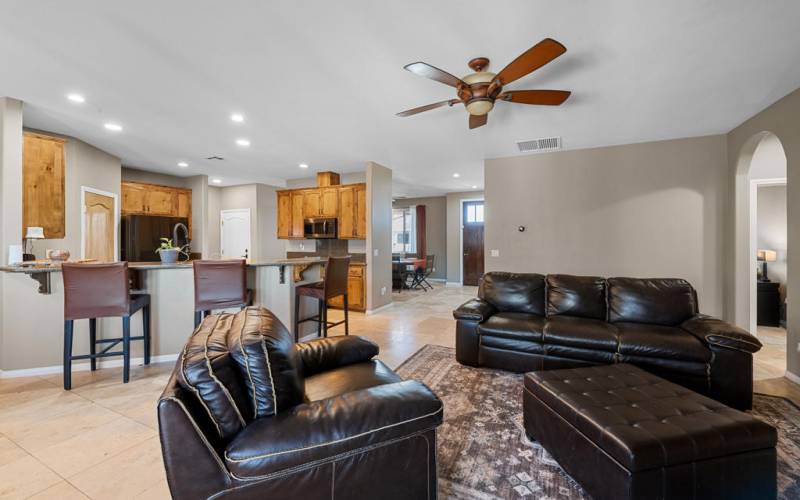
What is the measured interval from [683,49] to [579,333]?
2.22 m

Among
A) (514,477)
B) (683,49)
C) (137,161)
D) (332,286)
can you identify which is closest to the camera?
(514,477)

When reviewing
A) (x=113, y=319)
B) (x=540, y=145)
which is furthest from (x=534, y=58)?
(x=113, y=319)

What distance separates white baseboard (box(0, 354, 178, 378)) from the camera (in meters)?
3.00

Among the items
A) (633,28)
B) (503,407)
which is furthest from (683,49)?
(503,407)

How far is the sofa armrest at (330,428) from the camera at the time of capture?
1085mm

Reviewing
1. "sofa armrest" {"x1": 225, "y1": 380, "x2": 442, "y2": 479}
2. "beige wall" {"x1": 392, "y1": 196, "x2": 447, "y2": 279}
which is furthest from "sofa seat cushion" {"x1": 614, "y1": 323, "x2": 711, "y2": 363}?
"beige wall" {"x1": 392, "y1": 196, "x2": 447, "y2": 279}

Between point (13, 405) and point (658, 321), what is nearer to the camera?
point (13, 405)

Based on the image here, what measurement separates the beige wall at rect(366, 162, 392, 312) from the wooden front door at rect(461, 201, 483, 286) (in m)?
3.44

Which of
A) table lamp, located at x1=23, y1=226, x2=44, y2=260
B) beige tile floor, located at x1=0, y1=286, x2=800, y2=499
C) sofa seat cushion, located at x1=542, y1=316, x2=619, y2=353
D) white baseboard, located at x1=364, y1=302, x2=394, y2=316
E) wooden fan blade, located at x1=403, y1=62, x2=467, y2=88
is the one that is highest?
wooden fan blade, located at x1=403, y1=62, x2=467, y2=88

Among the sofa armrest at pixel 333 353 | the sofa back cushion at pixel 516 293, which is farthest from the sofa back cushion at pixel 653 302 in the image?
Answer: the sofa armrest at pixel 333 353

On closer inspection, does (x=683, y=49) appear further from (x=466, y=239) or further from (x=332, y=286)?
(x=466, y=239)

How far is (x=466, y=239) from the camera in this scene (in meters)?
9.31

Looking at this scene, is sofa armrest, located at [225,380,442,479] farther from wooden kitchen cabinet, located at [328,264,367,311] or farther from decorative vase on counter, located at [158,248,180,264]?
wooden kitchen cabinet, located at [328,264,367,311]

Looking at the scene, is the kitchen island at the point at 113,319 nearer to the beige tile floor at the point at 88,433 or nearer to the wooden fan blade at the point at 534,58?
the beige tile floor at the point at 88,433
